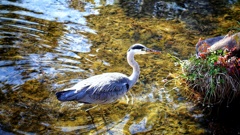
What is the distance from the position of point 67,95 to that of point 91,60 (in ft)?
6.50

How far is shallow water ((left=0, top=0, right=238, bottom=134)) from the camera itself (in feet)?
17.2

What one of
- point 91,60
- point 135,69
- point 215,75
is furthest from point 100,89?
point 215,75

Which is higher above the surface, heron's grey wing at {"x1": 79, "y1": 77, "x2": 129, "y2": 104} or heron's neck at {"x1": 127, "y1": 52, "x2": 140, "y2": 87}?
heron's neck at {"x1": 127, "y1": 52, "x2": 140, "y2": 87}

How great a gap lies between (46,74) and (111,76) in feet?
4.95

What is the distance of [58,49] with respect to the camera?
24.3ft

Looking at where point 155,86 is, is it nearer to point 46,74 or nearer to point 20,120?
point 46,74

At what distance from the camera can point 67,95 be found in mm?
5242

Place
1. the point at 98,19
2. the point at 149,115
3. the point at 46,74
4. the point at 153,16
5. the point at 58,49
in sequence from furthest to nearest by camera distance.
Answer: the point at 153,16, the point at 98,19, the point at 58,49, the point at 46,74, the point at 149,115

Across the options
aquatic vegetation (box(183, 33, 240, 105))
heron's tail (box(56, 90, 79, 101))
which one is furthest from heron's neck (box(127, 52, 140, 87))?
heron's tail (box(56, 90, 79, 101))

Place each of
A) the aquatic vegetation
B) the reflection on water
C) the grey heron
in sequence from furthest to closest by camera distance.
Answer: the reflection on water
the aquatic vegetation
the grey heron

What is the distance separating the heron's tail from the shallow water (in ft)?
1.10

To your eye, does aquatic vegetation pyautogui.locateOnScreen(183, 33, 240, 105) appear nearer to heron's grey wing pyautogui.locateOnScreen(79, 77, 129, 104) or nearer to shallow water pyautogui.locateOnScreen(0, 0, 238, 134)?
shallow water pyautogui.locateOnScreen(0, 0, 238, 134)

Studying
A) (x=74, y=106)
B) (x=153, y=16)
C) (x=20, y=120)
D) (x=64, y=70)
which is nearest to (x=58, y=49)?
(x=64, y=70)

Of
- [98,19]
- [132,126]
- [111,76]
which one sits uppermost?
[98,19]
